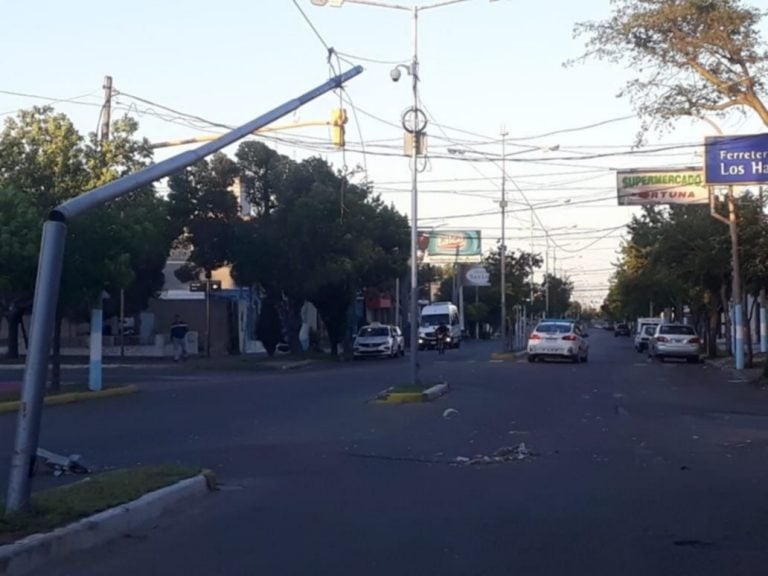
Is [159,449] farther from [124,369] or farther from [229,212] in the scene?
[229,212]

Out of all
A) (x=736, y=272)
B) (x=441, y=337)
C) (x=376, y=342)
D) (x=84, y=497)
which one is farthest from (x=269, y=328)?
(x=84, y=497)

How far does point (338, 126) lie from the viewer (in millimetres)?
18234

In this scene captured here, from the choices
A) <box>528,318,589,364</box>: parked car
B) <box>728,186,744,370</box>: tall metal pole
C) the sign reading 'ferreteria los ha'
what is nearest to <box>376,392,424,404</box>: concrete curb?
<box>728,186,744,370</box>: tall metal pole

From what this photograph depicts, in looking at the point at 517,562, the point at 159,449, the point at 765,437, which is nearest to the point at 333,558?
the point at 517,562

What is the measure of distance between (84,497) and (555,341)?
35187 mm

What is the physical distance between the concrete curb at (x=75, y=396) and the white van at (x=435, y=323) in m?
41.4

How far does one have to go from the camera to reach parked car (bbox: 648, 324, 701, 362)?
49562mm

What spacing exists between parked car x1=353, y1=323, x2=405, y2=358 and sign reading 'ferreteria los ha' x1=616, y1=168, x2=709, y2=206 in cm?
1530

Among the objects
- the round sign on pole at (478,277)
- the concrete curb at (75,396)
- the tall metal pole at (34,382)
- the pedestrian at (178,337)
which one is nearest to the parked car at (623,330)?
the round sign on pole at (478,277)

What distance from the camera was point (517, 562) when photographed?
9617mm

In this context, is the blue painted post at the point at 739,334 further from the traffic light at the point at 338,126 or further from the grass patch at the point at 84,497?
the grass patch at the point at 84,497

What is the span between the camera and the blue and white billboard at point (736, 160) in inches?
1294

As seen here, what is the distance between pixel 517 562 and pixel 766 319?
4720 centimetres

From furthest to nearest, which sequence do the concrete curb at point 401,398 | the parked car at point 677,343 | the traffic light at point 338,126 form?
1. the parked car at point 677,343
2. the concrete curb at point 401,398
3. the traffic light at point 338,126
